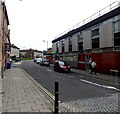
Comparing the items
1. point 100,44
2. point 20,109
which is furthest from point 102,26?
point 20,109

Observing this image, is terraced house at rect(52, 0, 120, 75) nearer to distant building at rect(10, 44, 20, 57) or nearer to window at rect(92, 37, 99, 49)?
window at rect(92, 37, 99, 49)

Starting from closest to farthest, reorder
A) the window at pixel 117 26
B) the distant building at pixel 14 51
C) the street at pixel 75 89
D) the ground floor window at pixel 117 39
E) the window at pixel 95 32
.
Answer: the street at pixel 75 89
the ground floor window at pixel 117 39
the window at pixel 117 26
the window at pixel 95 32
the distant building at pixel 14 51

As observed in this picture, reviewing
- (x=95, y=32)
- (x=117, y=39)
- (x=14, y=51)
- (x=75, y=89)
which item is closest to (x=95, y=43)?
(x=95, y=32)

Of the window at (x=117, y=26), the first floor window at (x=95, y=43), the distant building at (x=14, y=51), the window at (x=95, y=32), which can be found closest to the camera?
the window at (x=117, y=26)

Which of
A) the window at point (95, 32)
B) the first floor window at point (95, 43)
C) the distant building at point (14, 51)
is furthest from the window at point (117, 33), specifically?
the distant building at point (14, 51)

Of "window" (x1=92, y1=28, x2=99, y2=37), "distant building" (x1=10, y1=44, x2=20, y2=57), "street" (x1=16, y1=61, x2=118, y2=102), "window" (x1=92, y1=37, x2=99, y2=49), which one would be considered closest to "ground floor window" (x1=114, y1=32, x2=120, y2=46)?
"window" (x1=92, y1=37, x2=99, y2=49)

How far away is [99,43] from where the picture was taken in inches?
616

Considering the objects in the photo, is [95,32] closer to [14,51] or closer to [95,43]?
[95,43]

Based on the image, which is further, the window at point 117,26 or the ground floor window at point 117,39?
the window at point 117,26

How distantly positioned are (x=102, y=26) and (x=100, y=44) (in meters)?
2.37

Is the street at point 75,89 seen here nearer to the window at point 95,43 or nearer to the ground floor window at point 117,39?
the ground floor window at point 117,39

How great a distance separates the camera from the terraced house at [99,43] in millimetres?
13211

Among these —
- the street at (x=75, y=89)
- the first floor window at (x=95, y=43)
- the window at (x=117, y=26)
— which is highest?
the window at (x=117, y=26)

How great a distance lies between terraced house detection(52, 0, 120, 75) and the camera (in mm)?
13211
